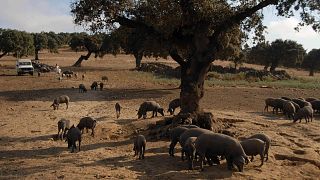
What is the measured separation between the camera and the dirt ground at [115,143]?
1376cm

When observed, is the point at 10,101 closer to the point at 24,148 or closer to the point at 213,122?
the point at 24,148

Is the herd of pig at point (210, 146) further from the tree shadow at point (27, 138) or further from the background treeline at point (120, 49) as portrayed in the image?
the background treeline at point (120, 49)

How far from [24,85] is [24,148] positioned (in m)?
24.3

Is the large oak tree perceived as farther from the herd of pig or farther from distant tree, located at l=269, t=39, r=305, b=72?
distant tree, located at l=269, t=39, r=305, b=72

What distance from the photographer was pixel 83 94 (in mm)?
33875

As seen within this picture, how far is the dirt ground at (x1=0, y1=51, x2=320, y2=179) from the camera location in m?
13.8

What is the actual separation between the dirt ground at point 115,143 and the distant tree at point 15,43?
106 feet

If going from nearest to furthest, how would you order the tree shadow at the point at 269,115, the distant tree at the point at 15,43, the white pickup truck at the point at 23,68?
the tree shadow at the point at 269,115 < the white pickup truck at the point at 23,68 < the distant tree at the point at 15,43

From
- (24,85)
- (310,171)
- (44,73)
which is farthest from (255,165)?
(44,73)

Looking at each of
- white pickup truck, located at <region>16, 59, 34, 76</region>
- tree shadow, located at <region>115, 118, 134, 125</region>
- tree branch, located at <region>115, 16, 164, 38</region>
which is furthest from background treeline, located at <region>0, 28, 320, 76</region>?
tree branch, located at <region>115, 16, 164, 38</region>

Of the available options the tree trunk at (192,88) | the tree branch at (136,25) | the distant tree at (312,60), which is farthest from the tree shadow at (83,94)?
the distant tree at (312,60)

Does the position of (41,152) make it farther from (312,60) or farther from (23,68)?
(312,60)

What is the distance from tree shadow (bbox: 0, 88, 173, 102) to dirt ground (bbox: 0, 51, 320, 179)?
0.07 meters

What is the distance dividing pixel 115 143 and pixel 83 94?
1626 cm
